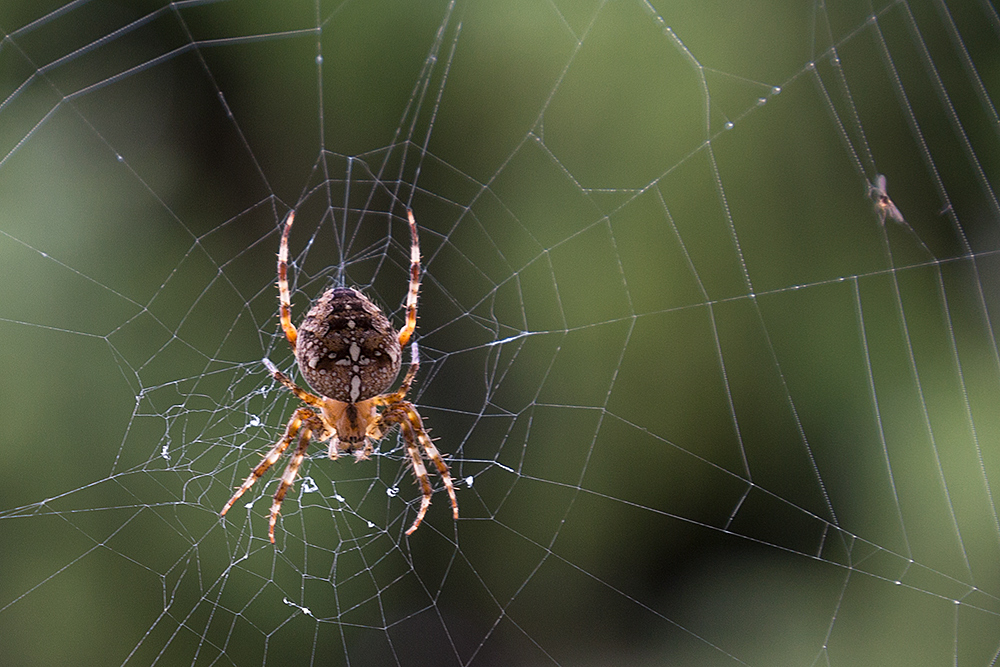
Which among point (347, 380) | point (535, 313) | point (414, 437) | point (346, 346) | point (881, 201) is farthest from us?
point (535, 313)

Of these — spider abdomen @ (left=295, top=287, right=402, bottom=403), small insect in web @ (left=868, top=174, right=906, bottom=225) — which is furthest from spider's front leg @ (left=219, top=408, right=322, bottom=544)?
small insect in web @ (left=868, top=174, right=906, bottom=225)

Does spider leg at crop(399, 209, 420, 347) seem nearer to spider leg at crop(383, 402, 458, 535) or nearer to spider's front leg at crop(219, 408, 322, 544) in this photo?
spider leg at crop(383, 402, 458, 535)

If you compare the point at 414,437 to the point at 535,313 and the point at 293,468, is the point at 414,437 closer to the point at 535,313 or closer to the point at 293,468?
the point at 293,468

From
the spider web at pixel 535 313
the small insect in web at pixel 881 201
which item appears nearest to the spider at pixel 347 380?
the spider web at pixel 535 313

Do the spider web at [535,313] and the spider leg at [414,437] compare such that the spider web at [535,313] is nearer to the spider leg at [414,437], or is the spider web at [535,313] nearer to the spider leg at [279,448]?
the spider leg at [279,448]

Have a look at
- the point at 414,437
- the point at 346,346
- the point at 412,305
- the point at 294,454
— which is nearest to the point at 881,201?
the point at 412,305

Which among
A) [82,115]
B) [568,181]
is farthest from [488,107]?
[82,115]
